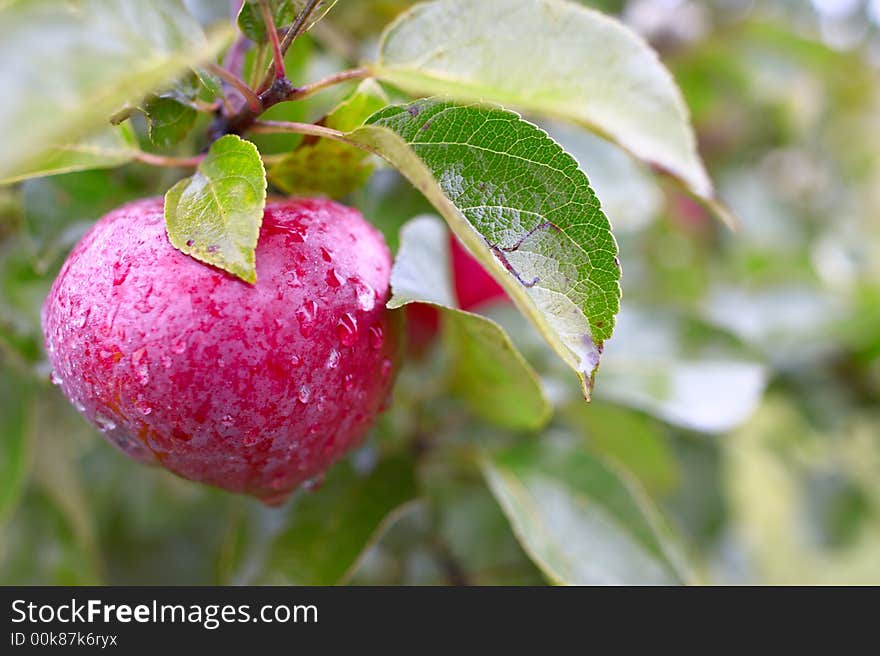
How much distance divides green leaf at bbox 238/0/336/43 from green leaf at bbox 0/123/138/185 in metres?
0.12

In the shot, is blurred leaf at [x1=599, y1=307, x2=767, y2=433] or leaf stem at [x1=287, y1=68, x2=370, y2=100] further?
blurred leaf at [x1=599, y1=307, x2=767, y2=433]

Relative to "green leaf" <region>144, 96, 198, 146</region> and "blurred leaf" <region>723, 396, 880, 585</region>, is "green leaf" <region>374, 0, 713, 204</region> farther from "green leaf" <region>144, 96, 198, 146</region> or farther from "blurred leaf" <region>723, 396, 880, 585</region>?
"blurred leaf" <region>723, 396, 880, 585</region>

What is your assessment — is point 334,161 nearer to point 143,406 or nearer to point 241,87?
point 241,87

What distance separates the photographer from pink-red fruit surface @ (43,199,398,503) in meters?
0.44

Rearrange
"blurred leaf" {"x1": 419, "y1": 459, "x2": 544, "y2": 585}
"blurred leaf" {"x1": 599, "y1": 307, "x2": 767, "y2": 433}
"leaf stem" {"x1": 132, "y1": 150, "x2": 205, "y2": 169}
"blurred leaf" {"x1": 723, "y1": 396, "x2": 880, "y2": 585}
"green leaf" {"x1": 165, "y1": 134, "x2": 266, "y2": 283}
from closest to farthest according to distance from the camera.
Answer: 1. "green leaf" {"x1": 165, "y1": 134, "x2": 266, "y2": 283}
2. "leaf stem" {"x1": 132, "y1": 150, "x2": 205, "y2": 169}
3. "blurred leaf" {"x1": 599, "y1": 307, "x2": 767, "y2": 433}
4. "blurred leaf" {"x1": 419, "y1": 459, "x2": 544, "y2": 585}
5. "blurred leaf" {"x1": 723, "y1": 396, "x2": 880, "y2": 585}

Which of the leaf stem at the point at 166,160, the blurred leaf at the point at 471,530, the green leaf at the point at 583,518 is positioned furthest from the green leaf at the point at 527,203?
the blurred leaf at the point at 471,530

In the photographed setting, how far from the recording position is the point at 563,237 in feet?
1.46

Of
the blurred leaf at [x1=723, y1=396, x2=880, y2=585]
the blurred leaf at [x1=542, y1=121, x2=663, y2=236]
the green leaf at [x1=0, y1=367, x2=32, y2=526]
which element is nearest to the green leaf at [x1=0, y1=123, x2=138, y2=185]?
the green leaf at [x1=0, y1=367, x2=32, y2=526]

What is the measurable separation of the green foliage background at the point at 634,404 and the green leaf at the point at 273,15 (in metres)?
0.10

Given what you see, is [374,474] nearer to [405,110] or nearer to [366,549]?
[366,549]

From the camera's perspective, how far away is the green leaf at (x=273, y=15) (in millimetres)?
462

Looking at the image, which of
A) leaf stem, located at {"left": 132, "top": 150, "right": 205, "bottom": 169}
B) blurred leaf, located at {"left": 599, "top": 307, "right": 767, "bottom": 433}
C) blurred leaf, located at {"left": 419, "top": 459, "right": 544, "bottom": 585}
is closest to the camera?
leaf stem, located at {"left": 132, "top": 150, "right": 205, "bottom": 169}

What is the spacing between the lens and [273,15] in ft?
1.56

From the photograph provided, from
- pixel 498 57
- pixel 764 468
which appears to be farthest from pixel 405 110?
pixel 764 468
